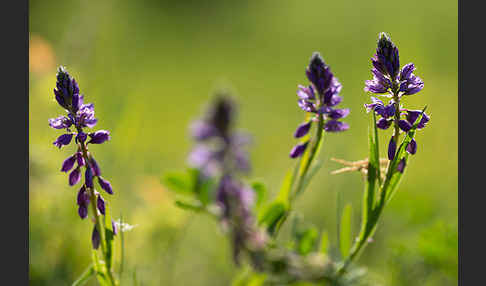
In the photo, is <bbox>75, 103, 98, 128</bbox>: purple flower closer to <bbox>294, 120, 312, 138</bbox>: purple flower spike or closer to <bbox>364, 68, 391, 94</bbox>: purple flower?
<bbox>294, 120, 312, 138</bbox>: purple flower spike

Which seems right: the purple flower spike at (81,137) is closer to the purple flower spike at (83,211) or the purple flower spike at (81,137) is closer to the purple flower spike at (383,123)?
the purple flower spike at (83,211)

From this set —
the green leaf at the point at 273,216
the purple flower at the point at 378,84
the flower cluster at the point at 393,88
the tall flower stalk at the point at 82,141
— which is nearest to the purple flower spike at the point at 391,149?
the flower cluster at the point at 393,88

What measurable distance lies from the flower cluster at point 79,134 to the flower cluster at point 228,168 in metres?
0.27

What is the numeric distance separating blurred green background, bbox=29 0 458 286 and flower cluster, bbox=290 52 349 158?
0.50ft

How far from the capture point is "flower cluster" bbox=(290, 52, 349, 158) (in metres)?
0.94

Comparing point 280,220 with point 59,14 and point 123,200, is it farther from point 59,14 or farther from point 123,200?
point 59,14

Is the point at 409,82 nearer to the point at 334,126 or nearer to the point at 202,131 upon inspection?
the point at 334,126

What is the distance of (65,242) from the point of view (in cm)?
173

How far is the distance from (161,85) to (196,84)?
1.00ft

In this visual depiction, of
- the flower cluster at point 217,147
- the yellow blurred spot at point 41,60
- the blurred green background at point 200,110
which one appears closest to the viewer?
the flower cluster at point 217,147

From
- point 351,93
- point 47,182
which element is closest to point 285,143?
point 351,93

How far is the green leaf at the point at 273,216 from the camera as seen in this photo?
105 centimetres

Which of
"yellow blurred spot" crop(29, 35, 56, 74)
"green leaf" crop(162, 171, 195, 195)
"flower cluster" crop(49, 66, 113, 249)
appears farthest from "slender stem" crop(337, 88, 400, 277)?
"yellow blurred spot" crop(29, 35, 56, 74)

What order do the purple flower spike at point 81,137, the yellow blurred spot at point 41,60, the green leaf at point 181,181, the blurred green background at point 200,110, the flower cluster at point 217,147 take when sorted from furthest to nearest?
1. the yellow blurred spot at point 41,60
2. the blurred green background at point 200,110
3. the green leaf at point 181,181
4. the purple flower spike at point 81,137
5. the flower cluster at point 217,147
